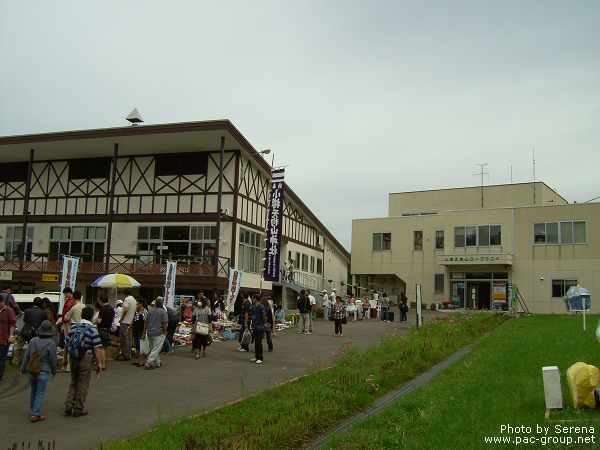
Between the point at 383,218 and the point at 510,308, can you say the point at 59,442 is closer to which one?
the point at 510,308

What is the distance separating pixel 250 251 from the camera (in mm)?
30234

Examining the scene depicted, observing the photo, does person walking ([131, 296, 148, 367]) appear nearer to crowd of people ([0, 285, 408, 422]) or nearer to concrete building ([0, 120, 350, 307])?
crowd of people ([0, 285, 408, 422])

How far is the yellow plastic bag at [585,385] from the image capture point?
276 inches

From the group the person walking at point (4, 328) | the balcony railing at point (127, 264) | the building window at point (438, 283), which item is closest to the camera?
the person walking at point (4, 328)

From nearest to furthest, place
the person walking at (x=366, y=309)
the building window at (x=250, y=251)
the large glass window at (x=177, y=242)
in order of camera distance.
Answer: the large glass window at (x=177, y=242) < the building window at (x=250, y=251) < the person walking at (x=366, y=309)

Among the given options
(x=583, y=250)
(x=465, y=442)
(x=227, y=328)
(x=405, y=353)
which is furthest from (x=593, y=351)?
(x=583, y=250)

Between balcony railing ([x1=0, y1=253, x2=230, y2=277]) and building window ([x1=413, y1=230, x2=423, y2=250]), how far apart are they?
17.4m

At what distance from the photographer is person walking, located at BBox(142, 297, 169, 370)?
1285 centimetres

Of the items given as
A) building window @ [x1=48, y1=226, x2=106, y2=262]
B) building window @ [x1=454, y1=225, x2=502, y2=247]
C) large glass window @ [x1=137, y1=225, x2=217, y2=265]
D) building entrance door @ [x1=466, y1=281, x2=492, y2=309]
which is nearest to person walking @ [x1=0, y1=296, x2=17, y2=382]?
large glass window @ [x1=137, y1=225, x2=217, y2=265]

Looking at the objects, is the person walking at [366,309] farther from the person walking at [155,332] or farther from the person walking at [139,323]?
the person walking at [155,332]

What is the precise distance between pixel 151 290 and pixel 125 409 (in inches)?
819

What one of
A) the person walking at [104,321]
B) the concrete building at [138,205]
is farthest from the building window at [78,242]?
the person walking at [104,321]

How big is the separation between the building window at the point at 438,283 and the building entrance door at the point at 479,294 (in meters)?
2.39

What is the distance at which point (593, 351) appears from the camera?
454 inches
